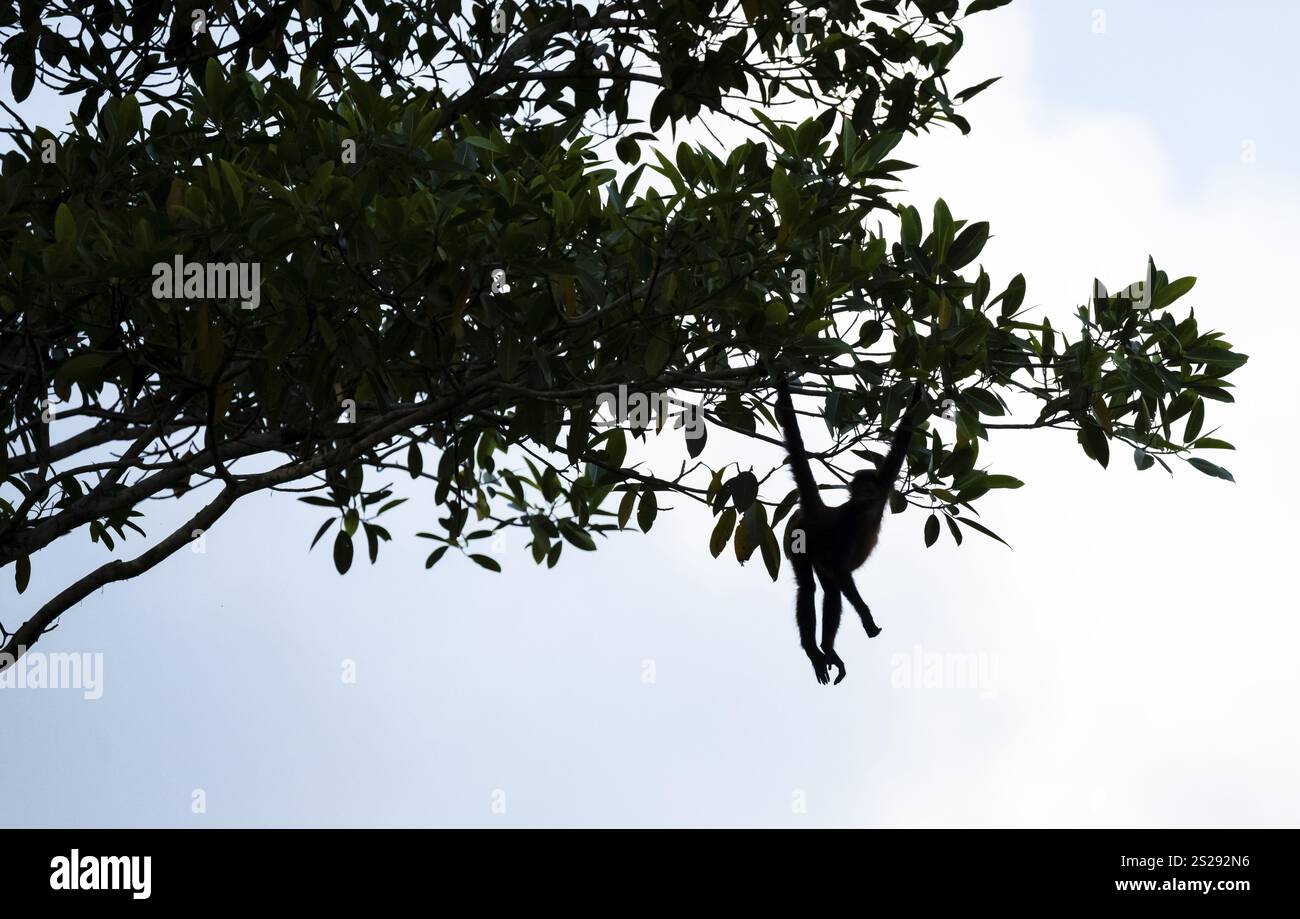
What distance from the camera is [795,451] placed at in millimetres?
6148

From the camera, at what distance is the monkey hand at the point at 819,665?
21.9ft

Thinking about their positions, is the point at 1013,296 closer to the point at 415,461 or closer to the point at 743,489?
the point at 743,489

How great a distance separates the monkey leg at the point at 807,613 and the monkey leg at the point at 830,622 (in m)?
0.04

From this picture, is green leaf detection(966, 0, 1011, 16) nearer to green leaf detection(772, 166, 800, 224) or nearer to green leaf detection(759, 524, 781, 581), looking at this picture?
green leaf detection(772, 166, 800, 224)

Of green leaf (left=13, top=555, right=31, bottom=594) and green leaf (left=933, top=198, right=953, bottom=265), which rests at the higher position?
green leaf (left=933, top=198, right=953, bottom=265)

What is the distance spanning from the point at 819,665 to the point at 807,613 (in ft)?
1.00

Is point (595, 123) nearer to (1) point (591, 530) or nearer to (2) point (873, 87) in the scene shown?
(2) point (873, 87)

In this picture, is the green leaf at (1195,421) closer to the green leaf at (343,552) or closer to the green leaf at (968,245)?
the green leaf at (968,245)

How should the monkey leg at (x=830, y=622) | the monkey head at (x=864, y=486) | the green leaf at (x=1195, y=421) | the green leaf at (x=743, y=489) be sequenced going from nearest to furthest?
the green leaf at (x=1195, y=421), the green leaf at (x=743, y=489), the monkey head at (x=864, y=486), the monkey leg at (x=830, y=622)

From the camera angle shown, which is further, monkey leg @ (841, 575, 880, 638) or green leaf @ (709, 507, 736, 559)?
monkey leg @ (841, 575, 880, 638)

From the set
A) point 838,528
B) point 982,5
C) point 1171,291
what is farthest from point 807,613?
point 982,5

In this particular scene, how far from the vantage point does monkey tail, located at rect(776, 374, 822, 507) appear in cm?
591

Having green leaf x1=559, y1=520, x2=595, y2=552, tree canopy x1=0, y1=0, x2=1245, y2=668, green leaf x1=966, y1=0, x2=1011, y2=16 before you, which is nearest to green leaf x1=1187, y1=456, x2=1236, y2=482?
tree canopy x1=0, y1=0, x2=1245, y2=668

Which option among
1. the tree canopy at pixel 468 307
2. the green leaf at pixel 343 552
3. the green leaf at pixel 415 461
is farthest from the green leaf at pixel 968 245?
the green leaf at pixel 343 552
